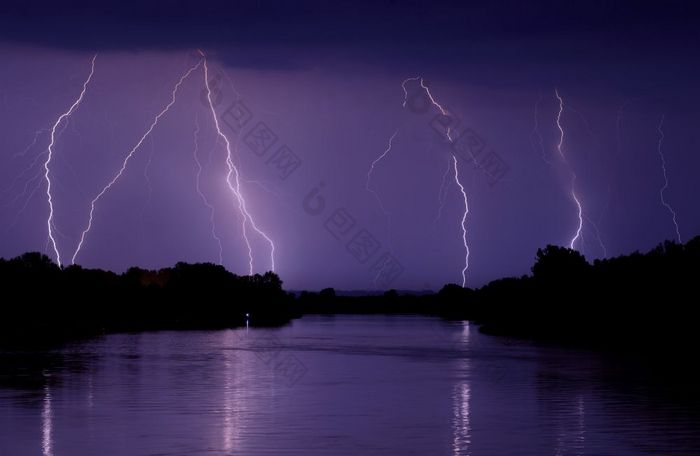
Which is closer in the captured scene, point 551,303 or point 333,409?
point 333,409

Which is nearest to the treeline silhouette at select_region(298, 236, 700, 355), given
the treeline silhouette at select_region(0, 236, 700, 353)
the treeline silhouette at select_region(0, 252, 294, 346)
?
the treeline silhouette at select_region(0, 236, 700, 353)

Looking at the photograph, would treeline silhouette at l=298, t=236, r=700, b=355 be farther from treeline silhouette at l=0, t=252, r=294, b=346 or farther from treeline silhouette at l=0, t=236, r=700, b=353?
treeline silhouette at l=0, t=252, r=294, b=346

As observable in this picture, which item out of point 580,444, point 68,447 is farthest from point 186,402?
point 580,444

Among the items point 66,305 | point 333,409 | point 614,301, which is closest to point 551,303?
point 614,301

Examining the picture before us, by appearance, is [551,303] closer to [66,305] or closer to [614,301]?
[614,301]

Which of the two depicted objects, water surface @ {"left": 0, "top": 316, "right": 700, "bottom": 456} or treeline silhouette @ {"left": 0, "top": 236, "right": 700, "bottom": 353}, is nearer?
water surface @ {"left": 0, "top": 316, "right": 700, "bottom": 456}

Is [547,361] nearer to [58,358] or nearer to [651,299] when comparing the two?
[58,358]

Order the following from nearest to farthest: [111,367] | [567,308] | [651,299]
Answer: [111,367] < [651,299] < [567,308]

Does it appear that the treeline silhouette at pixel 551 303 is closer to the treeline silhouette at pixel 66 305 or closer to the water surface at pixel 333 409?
the treeline silhouette at pixel 66 305

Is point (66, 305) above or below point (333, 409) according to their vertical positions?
above

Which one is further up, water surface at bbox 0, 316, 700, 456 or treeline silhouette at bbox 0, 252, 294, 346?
treeline silhouette at bbox 0, 252, 294, 346

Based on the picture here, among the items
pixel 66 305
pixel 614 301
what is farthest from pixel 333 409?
pixel 66 305

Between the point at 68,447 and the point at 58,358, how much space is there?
37424mm

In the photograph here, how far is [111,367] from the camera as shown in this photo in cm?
5197
